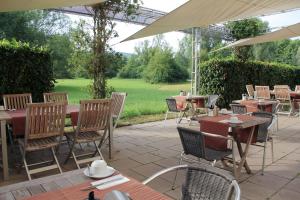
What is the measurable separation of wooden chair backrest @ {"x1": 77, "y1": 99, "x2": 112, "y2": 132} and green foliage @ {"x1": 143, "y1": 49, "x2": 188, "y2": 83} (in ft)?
87.1

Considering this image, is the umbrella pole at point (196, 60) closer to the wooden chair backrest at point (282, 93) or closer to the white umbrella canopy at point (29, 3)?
the wooden chair backrest at point (282, 93)

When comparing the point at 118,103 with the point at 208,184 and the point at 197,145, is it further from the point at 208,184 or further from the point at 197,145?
the point at 208,184

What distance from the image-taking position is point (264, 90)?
29.9 ft

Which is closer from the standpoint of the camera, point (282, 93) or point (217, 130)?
point (217, 130)

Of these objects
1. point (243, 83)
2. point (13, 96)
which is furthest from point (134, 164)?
point (243, 83)

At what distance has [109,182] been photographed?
5.44 feet

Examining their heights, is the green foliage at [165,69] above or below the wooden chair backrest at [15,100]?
above

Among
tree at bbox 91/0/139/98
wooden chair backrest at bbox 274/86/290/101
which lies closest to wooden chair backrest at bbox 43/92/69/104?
tree at bbox 91/0/139/98

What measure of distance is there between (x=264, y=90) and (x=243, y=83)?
155cm

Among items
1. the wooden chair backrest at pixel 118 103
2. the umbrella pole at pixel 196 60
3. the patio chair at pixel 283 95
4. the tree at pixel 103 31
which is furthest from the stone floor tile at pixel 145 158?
the patio chair at pixel 283 95

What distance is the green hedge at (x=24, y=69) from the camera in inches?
217

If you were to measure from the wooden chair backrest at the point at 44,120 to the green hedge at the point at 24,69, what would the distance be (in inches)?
94.9

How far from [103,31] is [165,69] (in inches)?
933

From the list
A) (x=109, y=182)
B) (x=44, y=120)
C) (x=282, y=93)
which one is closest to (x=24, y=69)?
(x=44, y=120)
